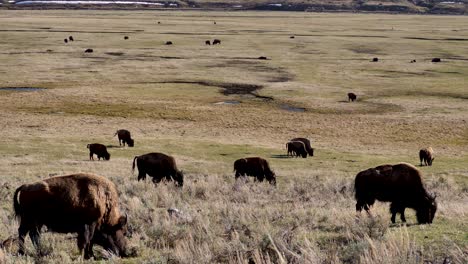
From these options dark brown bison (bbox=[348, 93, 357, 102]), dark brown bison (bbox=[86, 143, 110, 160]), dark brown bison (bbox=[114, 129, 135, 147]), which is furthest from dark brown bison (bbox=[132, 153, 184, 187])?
dark brown bison (bbox=[348, 93, 357, 102])

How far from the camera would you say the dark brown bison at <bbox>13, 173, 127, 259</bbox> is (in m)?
9.52

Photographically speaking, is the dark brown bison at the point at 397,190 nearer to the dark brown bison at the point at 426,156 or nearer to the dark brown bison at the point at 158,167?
the dark brown bison at the point at 158,167

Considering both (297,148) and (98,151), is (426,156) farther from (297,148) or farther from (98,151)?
(98,151)

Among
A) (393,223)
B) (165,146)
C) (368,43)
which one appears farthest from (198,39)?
(393,223)

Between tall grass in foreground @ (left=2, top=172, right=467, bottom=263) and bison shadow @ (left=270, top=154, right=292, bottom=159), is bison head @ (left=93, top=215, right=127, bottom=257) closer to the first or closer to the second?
tall grass in foreground @ (left=2, top=172, right=467, bottom=263)

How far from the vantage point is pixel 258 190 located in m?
20.0

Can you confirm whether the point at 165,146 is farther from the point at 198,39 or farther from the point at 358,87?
the point at 198,39

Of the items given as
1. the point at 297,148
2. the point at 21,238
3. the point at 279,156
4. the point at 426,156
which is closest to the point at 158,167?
the point at 279,156

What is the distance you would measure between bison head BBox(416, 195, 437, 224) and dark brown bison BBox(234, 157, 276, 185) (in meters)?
11.1

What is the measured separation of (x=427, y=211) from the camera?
42.0 feet

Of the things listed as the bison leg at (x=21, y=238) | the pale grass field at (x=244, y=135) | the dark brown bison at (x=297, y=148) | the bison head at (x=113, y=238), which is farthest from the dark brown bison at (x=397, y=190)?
the dark brown bison at (x=297, y=148)

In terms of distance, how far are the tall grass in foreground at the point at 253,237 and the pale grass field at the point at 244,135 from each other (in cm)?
4

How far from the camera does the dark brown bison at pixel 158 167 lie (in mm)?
21609

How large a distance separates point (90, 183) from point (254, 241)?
288 cm
